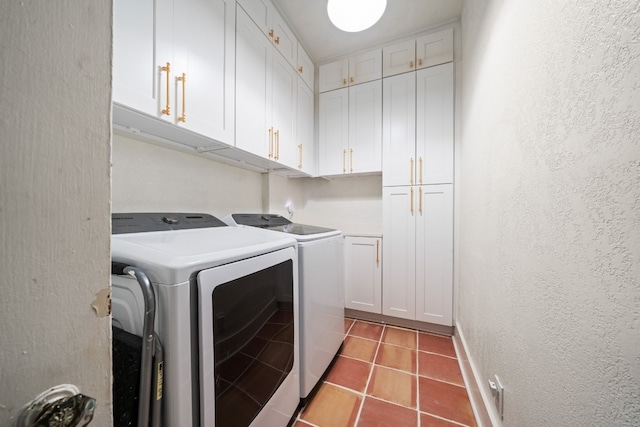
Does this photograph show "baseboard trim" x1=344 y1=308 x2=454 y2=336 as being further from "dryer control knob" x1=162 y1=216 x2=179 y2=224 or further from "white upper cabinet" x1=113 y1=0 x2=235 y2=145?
"white upper cabinet" x1=113 y1=0 x2=235 y2=145

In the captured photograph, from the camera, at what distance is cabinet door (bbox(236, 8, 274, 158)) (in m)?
1.47

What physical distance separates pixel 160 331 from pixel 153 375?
0.36 ft

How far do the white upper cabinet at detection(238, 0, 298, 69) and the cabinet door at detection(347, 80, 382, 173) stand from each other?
701 millimetres

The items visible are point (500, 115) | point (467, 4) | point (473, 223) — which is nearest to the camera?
point (500, 115)

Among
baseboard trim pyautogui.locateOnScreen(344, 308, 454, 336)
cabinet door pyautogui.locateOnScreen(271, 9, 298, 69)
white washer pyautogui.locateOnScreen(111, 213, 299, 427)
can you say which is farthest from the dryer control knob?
baseboard trim pyautogui.locateOnScreen(344, 308, 454, 336)

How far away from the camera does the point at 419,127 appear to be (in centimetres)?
215

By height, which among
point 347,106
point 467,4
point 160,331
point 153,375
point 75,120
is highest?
point 467,4

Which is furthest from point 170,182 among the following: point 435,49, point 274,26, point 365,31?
point 435,49

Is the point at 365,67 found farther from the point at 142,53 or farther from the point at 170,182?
the point at 170,182


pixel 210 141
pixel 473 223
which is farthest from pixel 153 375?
pixel 473 223

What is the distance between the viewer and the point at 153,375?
619mm

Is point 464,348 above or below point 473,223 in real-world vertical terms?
A: below

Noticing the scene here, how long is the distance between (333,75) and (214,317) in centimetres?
257

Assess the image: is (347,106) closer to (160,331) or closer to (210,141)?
(210,141)
